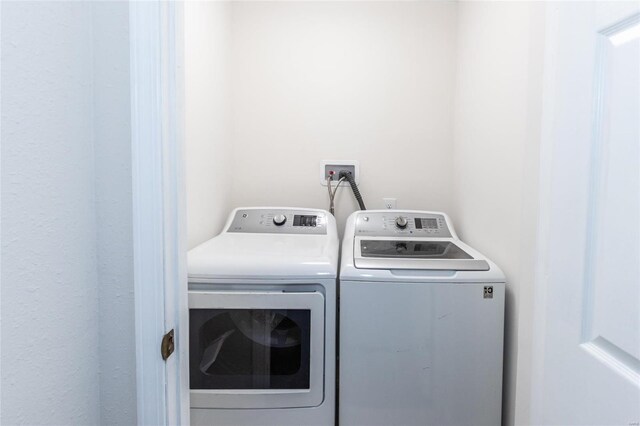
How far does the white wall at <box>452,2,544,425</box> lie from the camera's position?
110cm

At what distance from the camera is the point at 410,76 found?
211 cm

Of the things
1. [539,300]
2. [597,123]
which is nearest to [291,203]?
[539,300]

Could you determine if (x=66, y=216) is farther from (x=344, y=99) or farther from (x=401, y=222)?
(x=344, y=99)

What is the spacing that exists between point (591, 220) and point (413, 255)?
0.85 metres

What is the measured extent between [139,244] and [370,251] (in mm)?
1060

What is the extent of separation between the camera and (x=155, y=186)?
23.1 inches

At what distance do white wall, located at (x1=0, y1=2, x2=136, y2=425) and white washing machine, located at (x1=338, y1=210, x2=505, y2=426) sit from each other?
0.84 meters

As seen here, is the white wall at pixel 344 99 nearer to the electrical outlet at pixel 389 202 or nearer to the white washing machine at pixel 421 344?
the electrical outlet at pixel 389 202

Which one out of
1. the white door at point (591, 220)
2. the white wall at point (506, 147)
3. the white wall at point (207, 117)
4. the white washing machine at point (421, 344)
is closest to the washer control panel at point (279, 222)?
the white wall at point (207, 117)

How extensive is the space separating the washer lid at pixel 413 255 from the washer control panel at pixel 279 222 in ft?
0.84

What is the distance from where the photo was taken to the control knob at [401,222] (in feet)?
6.04

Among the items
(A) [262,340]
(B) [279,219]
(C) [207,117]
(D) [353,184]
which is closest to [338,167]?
(D) [353,184]

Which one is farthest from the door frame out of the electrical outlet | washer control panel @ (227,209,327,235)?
the electrical outlet

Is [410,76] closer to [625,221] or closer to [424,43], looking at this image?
[424,43]
